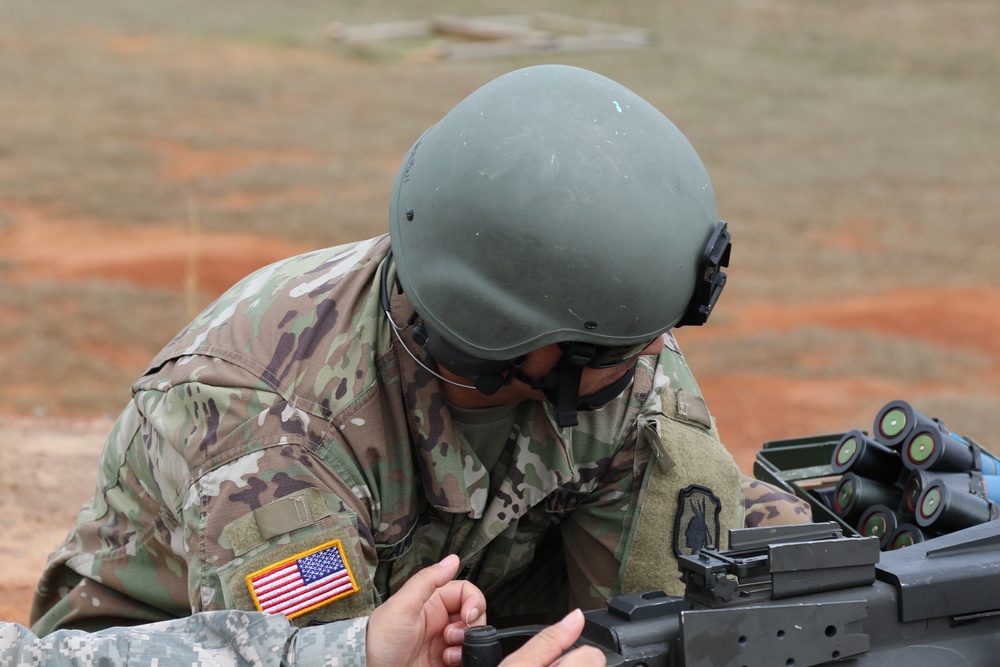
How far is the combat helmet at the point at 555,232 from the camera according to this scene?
297 cm

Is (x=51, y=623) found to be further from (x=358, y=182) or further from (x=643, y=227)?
(x=358, y=182)

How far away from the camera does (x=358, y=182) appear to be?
52.6 feet

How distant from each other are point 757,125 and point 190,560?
56.8 feet

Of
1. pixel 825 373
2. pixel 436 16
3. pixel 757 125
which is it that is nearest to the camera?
pixel 825 373

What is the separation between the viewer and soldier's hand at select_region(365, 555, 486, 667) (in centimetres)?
281

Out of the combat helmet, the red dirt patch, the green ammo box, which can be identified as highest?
the combat helmet

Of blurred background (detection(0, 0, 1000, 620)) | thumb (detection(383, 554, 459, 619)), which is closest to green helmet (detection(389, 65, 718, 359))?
thumb (detection(383, 554, 459, 619))

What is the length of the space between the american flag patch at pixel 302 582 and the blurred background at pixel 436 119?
3.49 m

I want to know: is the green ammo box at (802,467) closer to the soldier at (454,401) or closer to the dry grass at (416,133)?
the soldier at (454,401)

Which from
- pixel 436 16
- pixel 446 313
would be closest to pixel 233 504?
pixel 446 313

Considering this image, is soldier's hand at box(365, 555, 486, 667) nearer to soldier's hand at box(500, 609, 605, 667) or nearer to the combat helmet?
soldier's hand at box(500, 609, 605, 667)

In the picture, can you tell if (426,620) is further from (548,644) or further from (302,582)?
(548,644)

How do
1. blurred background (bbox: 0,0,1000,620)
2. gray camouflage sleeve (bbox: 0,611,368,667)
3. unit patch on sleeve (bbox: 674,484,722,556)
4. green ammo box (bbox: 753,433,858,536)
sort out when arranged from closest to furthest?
gray camouflage sleeve (bbox: 0,611,368,667), unit patch on sleeve (bbox: 674,484,722,556), green ammo box (bbox: 753,433,858,536), blurred background (bbox: 0,0,1000,620)

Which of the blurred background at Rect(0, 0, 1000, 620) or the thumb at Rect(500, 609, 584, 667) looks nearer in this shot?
the thumb at Rect(500, 609, 584, 667)
